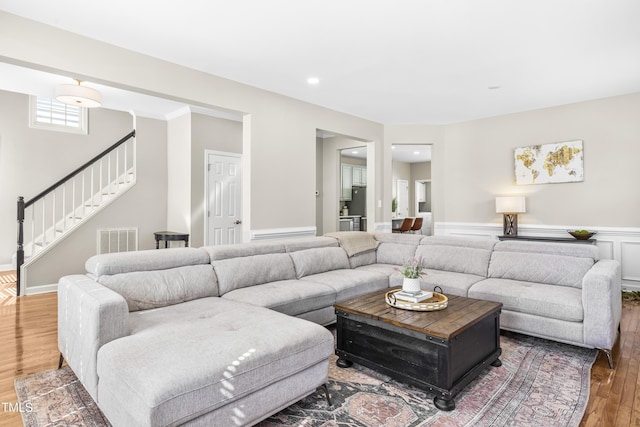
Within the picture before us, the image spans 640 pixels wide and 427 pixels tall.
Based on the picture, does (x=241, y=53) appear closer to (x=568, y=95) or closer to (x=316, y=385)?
(x=316, y=385)

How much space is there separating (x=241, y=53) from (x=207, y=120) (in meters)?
2.70

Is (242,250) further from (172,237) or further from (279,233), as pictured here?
(172,237)

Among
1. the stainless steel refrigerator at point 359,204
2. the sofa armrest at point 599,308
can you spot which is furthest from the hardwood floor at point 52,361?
the stainless steel refrigerator at point 359,204

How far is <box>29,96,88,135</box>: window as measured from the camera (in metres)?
5.93

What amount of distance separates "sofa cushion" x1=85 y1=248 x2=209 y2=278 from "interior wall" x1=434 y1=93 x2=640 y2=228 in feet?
14.9

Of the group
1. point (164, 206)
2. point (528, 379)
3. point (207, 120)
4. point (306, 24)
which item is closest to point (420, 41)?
point (306, 24)

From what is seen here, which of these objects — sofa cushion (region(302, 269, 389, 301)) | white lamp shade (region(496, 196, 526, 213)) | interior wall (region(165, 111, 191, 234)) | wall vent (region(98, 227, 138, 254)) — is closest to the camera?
sofa cushion (region(302, 269, 389, 301))

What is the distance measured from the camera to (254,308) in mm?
2453

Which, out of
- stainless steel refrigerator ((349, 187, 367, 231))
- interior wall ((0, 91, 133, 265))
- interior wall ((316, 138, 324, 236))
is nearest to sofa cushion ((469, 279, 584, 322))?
interior wall ((316, 138, 324, 236))

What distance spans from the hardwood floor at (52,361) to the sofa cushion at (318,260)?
2.12 meters

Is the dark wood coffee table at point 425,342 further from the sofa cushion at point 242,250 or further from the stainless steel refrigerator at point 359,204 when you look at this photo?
the stainless steel refrigerator at point 359,204

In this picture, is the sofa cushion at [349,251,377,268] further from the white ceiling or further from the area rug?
the white ceiling

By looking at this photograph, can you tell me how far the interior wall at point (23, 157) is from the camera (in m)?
5.71

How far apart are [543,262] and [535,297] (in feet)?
2.05
